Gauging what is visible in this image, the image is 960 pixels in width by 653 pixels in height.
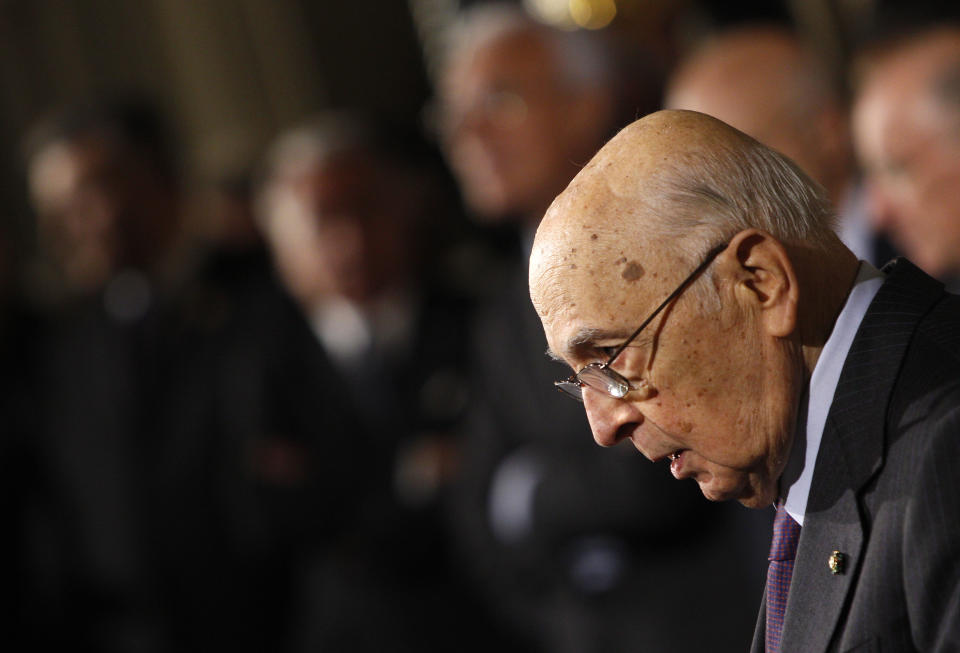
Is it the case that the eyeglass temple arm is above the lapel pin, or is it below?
above

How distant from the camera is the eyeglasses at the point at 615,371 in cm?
160

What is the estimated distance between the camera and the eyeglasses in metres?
1.60

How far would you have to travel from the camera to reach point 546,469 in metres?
3.67

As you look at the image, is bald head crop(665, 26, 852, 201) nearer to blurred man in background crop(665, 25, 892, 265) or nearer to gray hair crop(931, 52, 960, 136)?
blurred man in background crop(665, 25, 892, 265)

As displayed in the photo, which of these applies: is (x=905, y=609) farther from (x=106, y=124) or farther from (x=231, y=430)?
(x=106, y=124)

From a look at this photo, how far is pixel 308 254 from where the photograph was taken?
4961 mm

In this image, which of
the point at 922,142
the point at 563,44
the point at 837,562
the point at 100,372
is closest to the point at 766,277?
the point at 837,562

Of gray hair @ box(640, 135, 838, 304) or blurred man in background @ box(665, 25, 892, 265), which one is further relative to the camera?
blurred man in background @ box(665, 25, 892, 265)

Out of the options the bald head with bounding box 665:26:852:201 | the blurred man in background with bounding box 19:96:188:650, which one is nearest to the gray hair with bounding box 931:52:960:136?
the bald head with bounding box 665:26:852:201

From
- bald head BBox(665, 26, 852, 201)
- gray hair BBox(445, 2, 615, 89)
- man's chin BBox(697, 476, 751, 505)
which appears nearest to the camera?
man's chin BBox(697, 476, 751, 505)

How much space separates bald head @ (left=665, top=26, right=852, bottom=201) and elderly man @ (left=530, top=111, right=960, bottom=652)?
1.81 metres

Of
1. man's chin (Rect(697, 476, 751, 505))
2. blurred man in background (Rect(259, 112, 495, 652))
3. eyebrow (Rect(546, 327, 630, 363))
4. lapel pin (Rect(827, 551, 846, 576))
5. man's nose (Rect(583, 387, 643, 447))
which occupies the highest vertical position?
eyebrow (Rect(546, 327, 630, 363))

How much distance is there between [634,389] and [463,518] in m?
2.48

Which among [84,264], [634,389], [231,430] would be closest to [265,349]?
[231,430]
